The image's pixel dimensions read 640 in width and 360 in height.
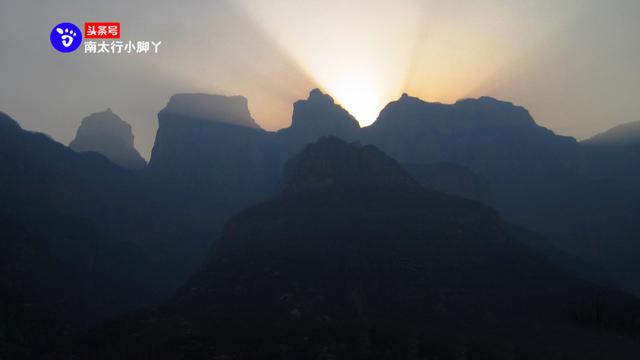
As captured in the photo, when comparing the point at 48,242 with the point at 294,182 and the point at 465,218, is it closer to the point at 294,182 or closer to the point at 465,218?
the point at 294,182

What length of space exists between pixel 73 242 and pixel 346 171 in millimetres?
70261

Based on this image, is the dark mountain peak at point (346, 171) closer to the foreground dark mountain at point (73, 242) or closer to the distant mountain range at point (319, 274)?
the distant mountain range at point (319, 274)

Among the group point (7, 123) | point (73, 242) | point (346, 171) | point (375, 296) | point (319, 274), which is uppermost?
point (7, 123)

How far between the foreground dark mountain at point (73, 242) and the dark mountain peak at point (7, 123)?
50 centimetres

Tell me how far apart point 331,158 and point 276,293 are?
61.0 metres

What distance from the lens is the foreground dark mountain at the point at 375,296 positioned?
195 ft

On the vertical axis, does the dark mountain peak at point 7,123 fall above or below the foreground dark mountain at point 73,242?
above

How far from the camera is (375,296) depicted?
80.5 metres

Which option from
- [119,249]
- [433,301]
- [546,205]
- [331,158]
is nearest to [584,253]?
[546,205]

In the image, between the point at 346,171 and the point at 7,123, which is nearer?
the point at 346,171

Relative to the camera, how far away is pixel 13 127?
506 ft

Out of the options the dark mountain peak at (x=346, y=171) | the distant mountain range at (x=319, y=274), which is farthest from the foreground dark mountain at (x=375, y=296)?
the dark mountain peak at (x=346, y=171)

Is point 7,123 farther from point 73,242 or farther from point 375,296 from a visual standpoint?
point 375,296

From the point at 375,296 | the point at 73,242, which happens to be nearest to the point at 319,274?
the point at 375,296
